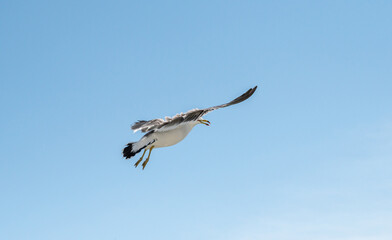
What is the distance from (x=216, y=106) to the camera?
1880 cm

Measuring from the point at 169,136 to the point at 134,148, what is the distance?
1.27 m

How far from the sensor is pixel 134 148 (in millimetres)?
19094

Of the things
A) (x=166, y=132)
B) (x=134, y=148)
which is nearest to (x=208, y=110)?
(x=166, y=132)

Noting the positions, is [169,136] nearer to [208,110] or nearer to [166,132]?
[166,132]

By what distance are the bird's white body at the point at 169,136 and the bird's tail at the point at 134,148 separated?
0.20 m

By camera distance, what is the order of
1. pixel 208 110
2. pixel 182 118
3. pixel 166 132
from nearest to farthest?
pixel 208 110
pixel 182 118
pixel 166 132

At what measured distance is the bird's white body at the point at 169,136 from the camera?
19094mm

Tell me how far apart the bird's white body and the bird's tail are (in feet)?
0.66

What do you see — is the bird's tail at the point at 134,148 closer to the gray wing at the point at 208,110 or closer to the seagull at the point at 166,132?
the seagull at the point at 166,132

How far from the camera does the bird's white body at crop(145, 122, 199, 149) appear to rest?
19.1 m

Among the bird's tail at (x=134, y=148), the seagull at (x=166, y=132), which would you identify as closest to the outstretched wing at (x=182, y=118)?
the seagull at (x=166, y=132)

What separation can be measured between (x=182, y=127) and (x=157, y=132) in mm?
929

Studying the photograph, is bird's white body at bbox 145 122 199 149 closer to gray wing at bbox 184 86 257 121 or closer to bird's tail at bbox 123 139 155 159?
bird's tail at bbox 123 139 155 159

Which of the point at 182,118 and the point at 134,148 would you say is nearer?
the point at 182,118
